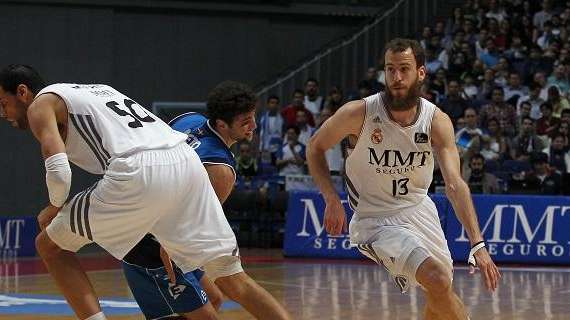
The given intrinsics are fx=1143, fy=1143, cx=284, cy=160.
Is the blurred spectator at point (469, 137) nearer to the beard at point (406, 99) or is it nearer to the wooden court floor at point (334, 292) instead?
the wooden court floor at point (334, 292)

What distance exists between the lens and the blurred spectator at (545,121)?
55.2 feet

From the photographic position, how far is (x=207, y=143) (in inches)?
239

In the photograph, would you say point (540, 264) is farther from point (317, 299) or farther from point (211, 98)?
point (211, 98)

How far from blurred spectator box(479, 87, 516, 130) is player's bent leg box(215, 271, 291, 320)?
11.7m

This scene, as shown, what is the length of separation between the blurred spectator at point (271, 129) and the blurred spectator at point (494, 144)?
10.9 feet

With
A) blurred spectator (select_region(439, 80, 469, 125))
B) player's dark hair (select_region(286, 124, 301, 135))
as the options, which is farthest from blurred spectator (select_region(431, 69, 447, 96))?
player's dark hair (select_region(286, 124, 301, 135))

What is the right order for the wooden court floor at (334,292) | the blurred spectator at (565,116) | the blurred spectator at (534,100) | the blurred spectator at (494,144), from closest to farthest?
the wooden court floor at (334,292), the blurred spectator at (565,116), the blurred spectator at (494,144), the blurred spectator at (534,100)

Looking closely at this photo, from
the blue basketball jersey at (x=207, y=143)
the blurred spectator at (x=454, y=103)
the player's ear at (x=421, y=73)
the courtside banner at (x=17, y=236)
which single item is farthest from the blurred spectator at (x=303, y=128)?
the blue basketball jersey at (x=207, y=143)

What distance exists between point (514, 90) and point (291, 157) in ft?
12.2

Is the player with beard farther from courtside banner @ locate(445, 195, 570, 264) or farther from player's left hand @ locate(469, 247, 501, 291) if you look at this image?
courtside banner @ locate(445, 195, 570, 264)

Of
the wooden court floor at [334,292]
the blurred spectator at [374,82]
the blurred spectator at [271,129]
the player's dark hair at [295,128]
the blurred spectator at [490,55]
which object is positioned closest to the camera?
the wooden court floor at [334,292]

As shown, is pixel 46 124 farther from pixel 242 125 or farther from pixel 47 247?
pixel 242 125

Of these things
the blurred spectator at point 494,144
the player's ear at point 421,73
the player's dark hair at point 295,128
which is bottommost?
the blurred spectator at point 494,144

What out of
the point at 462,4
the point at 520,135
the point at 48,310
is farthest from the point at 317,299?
the point at 462,4
